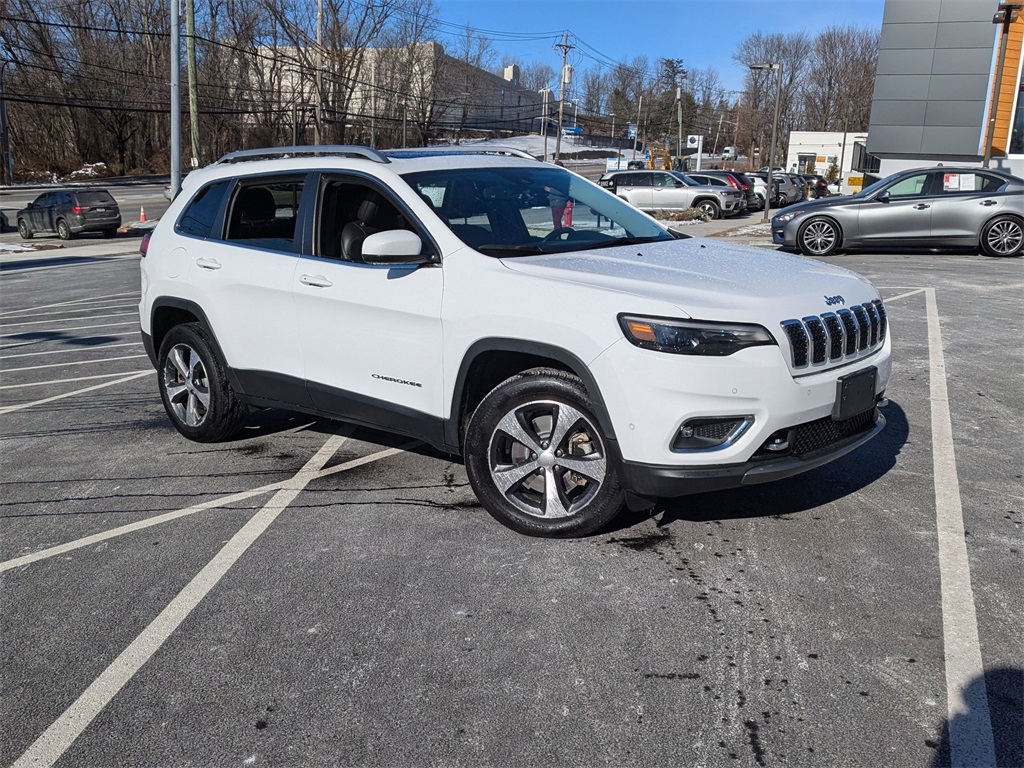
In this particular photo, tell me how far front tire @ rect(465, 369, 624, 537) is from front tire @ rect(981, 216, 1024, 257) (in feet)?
47.3

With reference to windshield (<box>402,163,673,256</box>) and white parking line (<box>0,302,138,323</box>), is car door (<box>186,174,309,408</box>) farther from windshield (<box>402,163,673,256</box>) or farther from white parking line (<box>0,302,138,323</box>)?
white parking line (<box>0,302,138,323</box>)

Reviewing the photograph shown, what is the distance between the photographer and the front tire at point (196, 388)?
5.54 meters

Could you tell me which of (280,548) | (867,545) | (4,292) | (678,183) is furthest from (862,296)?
(678,183)

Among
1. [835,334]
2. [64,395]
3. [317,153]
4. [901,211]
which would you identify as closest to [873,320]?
[835,334]

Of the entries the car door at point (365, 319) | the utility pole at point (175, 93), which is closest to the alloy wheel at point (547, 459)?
the car door at point (365, 319)

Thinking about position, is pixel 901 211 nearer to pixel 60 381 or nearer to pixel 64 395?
pixel 60 381

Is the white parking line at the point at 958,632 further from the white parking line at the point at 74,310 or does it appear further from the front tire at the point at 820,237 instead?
the front tire at the point at 820,237

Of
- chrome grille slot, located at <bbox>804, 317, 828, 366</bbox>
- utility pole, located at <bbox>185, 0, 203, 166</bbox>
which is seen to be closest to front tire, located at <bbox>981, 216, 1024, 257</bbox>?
chrome grille slot, located at <bbox>804, 317, 828, 366</bbox>

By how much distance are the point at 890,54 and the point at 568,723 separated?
3975cm

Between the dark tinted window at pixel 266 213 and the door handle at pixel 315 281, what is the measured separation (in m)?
0.28

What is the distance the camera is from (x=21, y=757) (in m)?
2.73

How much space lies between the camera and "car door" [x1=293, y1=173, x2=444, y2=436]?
443 centimetres

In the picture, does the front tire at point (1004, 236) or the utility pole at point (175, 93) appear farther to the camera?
the utility pole at point (175, 93)

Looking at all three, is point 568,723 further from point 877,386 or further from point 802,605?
point 877,386
